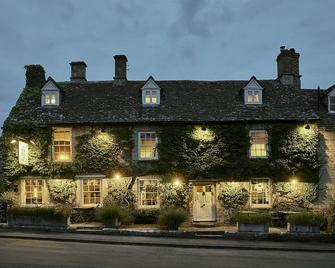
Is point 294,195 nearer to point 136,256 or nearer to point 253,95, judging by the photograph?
point 253,95

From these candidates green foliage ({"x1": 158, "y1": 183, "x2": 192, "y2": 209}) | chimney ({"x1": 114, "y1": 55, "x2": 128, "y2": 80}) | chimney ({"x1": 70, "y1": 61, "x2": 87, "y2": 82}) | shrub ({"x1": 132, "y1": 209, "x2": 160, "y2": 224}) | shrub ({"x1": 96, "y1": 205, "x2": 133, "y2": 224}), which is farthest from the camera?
chimney ({"x1": 70, "y1": 61, "x2": 87, "y2": 82})

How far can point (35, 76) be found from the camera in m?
28.0

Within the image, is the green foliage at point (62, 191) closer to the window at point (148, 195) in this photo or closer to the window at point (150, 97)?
the window at point (148, 195)

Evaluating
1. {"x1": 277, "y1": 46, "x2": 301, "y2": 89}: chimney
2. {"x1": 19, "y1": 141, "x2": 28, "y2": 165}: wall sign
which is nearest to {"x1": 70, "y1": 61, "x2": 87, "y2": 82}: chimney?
{"x1": 19, "y1": 141, "x2": 28, "y2": 165}: wall sign

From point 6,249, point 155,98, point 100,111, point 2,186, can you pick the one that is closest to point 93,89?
point 100,111

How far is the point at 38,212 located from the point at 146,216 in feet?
20.3

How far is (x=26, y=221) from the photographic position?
72.0 feet

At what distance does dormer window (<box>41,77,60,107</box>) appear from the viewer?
26406mm

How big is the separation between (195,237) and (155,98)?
988 cm

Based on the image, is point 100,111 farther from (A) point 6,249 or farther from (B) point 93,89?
(A) point 6,249

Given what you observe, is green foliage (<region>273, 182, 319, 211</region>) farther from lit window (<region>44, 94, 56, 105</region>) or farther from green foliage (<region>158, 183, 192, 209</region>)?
lit window (<region>44, 94, 56, 105</region>)

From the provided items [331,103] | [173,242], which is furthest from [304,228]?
[331,103]

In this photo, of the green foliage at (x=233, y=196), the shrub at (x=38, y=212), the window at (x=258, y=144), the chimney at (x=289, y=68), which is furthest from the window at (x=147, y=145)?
the chimney at (x=289, y=68)

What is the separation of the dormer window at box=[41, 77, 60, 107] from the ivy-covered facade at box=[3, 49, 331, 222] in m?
1.03
